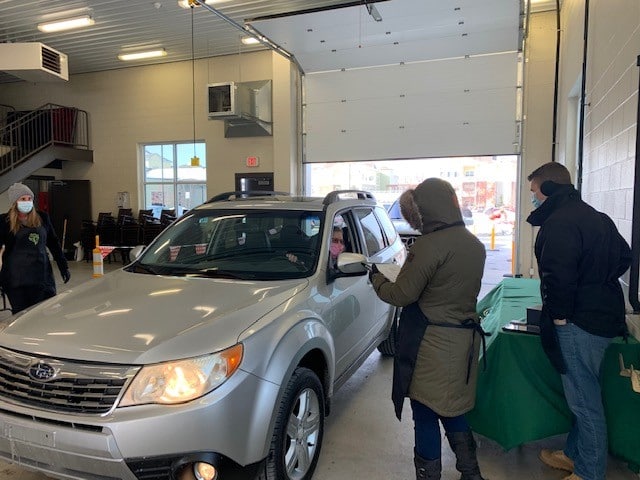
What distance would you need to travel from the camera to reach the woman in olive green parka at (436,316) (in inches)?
86.7

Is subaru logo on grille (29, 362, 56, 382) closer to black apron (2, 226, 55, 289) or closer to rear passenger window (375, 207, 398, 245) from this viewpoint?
black apron (2, 226, 55, 289)

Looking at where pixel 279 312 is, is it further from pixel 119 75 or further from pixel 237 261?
pixel 119 75

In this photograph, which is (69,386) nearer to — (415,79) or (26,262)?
(26,262)

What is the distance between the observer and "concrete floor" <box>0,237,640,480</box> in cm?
269

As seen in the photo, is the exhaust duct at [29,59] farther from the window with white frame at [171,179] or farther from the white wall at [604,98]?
the white wall at [604,98]

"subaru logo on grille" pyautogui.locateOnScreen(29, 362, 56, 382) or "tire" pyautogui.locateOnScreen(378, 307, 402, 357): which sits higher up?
"subaru logo on grille" pyautogui.locateOnScreen(29, 362, 56, 382)

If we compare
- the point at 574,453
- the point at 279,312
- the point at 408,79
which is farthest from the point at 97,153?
the point at 574,453

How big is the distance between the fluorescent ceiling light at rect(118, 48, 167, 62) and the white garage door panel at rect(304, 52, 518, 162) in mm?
3671

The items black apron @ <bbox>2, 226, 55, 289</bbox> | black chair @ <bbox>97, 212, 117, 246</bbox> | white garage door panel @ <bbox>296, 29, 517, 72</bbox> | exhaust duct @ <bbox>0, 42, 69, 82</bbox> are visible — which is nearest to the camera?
black apron @ <bbox>2, 226, 55, 289</bbox>

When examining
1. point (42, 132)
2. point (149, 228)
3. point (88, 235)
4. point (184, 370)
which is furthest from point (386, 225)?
point (42, 132)

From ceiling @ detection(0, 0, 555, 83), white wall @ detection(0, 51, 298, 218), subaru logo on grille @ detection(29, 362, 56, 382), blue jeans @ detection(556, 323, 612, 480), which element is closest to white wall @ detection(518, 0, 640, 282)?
blue jeans @ detection(556, 323, 612, 480)

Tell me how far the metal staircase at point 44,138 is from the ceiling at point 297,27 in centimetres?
207

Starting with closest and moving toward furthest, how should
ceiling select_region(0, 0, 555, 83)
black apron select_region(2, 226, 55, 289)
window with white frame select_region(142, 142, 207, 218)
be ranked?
1. black apron select_region(2, 226, 55, 289)
2. ceiling select_region(0, 0, 555, 83)
3. window with white frame select_region(142, 142, 207, 218)

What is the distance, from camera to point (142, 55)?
37.1 ft
